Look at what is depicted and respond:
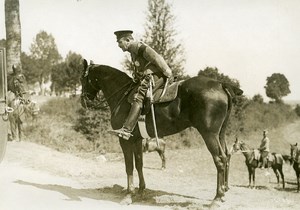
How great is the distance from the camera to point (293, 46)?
9.42 meters

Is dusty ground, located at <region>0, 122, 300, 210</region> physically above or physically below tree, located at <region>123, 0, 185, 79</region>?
below

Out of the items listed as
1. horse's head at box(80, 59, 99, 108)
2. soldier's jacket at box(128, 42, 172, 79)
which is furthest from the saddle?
horse's head at box(80, 59, 99, 108)

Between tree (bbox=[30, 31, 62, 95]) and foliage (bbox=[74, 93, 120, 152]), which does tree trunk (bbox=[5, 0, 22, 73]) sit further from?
foliage (bbox=[74, 93, 120, 152])

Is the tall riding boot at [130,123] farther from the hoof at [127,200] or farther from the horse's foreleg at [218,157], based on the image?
the horse's foreleg at [218,157]

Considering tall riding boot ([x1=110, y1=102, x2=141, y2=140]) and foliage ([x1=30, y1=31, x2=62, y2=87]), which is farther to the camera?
foliage ([x1=30, y1=31, x2=62, y2=87])

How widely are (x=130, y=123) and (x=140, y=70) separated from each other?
1046mm

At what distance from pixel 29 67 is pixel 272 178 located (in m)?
11.4

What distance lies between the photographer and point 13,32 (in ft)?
38.8

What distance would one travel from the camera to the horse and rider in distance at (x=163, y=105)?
7336mm

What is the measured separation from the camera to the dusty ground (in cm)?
767

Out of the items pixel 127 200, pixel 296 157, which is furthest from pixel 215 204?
pixel 296 157

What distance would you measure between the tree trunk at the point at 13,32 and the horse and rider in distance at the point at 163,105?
473 cm

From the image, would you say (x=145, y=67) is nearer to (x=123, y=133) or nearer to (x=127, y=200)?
(x=123, y=133)

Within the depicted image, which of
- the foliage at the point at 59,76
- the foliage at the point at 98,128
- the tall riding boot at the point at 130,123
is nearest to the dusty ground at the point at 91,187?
the foliage at the point at 98,128
